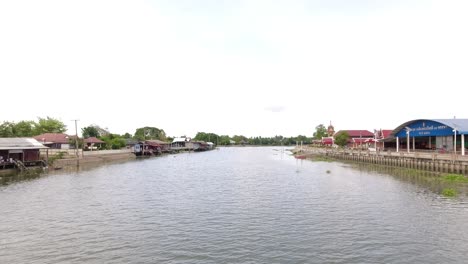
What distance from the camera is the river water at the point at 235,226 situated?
52.1ft

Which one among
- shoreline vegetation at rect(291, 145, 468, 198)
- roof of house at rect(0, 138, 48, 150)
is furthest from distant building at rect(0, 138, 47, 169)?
shoreline vegetation at rect(291, 145, 468, 198)

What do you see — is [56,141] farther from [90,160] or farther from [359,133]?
[359,133]

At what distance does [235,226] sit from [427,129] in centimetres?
5383

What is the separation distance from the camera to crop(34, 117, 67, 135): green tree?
393 ft

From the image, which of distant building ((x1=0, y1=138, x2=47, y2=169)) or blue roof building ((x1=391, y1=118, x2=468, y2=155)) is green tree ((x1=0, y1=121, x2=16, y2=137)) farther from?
blue roof building ((x1=391, y1=118, x2=468, y2=155))

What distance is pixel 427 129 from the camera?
6062 cm

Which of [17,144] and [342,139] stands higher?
[342,139]

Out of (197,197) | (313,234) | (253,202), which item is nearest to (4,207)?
(197,197)

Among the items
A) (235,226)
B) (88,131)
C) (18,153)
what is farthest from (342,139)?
(88,131)

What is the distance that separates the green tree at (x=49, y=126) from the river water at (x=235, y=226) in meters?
97.0

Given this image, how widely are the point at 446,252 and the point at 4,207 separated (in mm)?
30990

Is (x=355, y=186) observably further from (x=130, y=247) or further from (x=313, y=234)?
(x=130, y=247)

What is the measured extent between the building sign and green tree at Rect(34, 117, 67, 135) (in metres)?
116

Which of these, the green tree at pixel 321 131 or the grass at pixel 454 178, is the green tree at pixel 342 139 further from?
the grass at pixel 454 178
